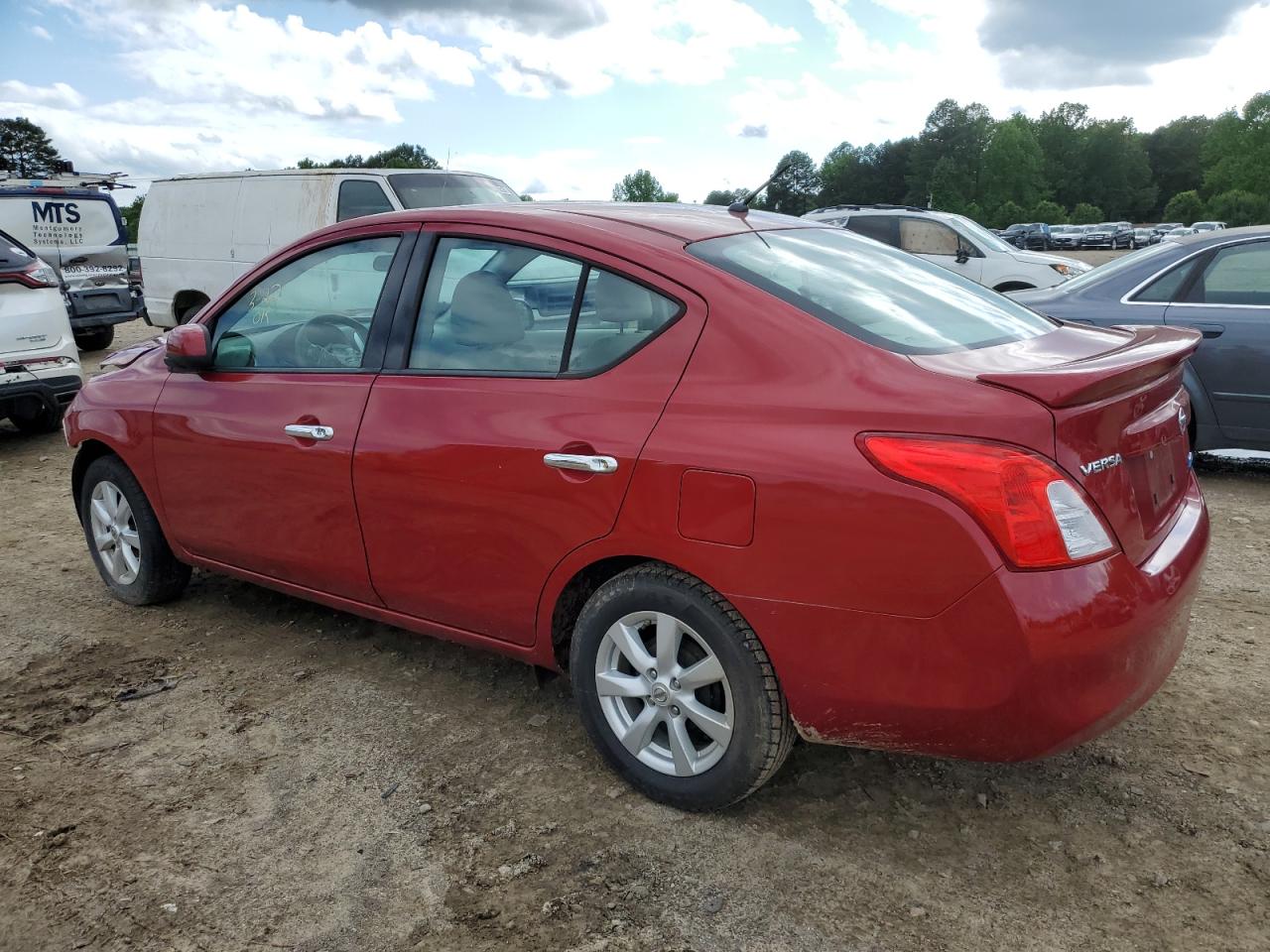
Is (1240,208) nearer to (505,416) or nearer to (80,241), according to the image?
(80,241)

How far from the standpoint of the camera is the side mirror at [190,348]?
152 inches

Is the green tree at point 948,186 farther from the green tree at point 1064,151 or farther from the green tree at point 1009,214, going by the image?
the green tree at point 1064,151

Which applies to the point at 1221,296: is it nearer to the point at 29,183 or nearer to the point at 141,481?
the point at 141,481

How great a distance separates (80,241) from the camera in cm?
1290

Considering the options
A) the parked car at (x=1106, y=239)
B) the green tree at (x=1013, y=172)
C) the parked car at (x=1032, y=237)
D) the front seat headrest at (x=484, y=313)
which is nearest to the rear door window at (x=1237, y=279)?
the front seat headrest at (x=484, y=313)

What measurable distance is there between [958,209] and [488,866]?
345 ft

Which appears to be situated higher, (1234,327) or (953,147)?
(953,147)

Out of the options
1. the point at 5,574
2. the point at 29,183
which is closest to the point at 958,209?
the point at 29,183

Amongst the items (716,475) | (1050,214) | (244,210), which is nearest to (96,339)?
(244,210)

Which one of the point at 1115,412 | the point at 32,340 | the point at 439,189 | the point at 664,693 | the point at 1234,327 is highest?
the point at 439,189

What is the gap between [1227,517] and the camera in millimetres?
5465

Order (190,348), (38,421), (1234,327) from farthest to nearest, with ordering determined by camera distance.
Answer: (38,421), (1234,327), (190,348)

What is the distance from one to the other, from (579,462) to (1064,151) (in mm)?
128534

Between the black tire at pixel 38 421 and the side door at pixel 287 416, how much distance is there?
5480mm
